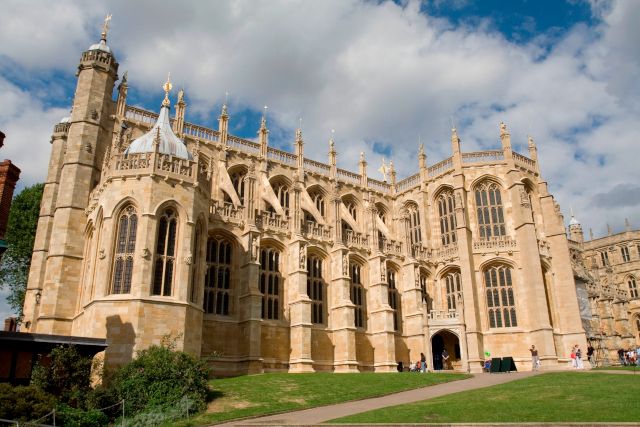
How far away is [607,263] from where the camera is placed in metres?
67.3

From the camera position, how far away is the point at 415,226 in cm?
4538

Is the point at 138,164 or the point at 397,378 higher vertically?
the point at 138,164

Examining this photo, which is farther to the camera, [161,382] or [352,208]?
[352,208]

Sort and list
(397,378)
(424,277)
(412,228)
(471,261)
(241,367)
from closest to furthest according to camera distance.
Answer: (397,378)
(241,367)
(471,261)
(424,277)
(412,228)

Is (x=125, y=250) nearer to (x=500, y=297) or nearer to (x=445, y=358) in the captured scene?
(x=445, y=358)

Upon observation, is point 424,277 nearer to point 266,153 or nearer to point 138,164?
point 266,153

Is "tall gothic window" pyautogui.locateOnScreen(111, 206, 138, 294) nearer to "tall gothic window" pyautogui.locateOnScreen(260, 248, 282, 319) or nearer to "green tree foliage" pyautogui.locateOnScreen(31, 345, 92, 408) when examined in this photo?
"green tree foliage" pyautogui.locateOnScreen(31, 345, 92, 408)

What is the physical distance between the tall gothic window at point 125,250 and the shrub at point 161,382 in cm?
427

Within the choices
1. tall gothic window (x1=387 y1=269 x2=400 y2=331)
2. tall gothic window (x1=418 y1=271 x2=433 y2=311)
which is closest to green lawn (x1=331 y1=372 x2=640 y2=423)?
tall gothic window (x1=387 y1=269 x2=400 y2=331)

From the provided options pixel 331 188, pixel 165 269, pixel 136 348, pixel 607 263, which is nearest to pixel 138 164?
pixel 165 269

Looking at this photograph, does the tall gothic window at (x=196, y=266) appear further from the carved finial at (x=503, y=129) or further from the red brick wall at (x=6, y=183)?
the carved finial at (x=503, y=129)

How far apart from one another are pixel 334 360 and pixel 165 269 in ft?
46.9

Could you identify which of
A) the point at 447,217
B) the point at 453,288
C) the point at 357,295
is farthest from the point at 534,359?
the point at 447,217

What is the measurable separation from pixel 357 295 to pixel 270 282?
25.1 ft
